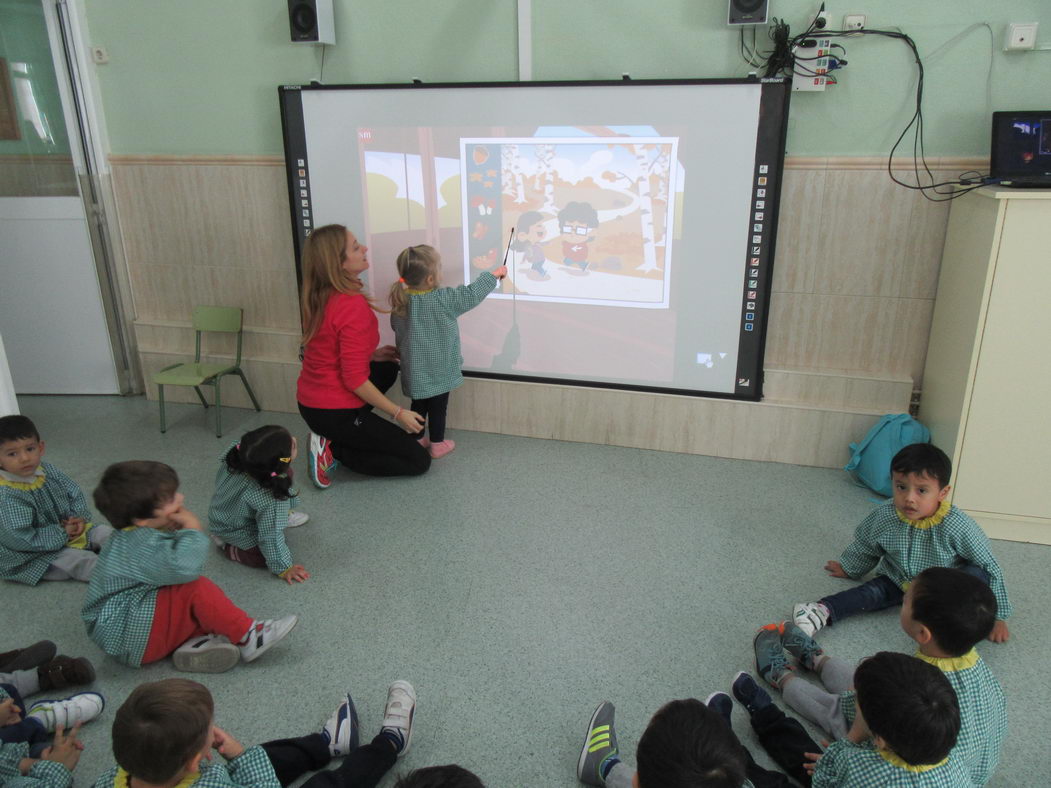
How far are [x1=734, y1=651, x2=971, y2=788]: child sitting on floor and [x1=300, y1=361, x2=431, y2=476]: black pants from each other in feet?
7.57

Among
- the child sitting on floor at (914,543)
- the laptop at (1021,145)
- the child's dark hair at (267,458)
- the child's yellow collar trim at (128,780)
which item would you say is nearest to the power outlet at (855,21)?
the laptop at (1021,145)

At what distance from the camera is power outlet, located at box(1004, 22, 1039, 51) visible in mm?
2875

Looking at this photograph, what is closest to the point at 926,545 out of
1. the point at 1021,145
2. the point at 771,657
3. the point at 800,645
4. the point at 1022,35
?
the point at 800,645

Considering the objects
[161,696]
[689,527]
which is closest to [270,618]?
[161,696]

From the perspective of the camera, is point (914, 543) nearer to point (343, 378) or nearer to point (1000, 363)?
point (1000, 363)

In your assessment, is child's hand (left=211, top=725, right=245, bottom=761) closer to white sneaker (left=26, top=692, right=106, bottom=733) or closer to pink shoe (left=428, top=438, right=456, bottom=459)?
white sneaker (left=26, top=692, right=106, bottom=733)

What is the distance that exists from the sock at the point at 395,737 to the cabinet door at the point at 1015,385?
90.2 inches

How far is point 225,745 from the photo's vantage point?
69.7 inches

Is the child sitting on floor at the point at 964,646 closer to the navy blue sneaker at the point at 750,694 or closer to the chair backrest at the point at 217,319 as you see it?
the navy blue sneaker at the point at 750,694

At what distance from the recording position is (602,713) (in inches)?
78.1

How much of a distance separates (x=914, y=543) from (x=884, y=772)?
1092mm

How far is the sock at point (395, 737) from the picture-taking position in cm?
193

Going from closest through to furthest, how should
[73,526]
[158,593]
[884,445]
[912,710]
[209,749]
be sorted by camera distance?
[912,710] → [209,749] → [158,593] → [73,526] → [884,445]

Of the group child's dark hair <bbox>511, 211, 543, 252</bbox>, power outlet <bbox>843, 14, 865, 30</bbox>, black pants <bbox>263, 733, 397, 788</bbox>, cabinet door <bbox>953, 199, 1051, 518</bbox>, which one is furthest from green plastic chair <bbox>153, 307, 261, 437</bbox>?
cabinet door <bbox>953, 199, 1051, 518</bbox>
